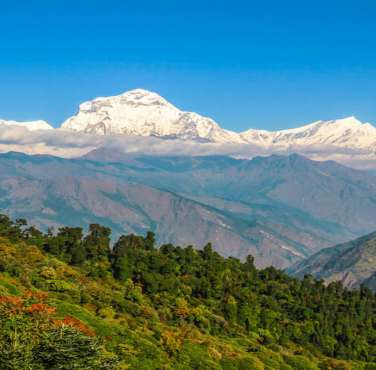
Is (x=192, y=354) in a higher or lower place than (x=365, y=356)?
higher

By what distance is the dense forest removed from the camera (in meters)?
60.4

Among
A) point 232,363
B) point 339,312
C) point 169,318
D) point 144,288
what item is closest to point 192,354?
point 232,363

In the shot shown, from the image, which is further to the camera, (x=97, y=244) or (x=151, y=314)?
(x=97, y=244)

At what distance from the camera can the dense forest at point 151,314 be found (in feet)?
198

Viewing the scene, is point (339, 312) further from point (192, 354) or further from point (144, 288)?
point (192, 354)

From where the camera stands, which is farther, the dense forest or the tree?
the tree

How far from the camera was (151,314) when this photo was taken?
119875 millimetres

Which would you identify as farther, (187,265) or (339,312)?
(339,312)

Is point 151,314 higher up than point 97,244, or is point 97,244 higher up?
point 97,244

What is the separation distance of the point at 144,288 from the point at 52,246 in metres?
30.4

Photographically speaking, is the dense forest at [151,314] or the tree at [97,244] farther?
the tree at [97,244]

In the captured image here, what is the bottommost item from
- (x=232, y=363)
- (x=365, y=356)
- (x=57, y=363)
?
(x=365, y=356)

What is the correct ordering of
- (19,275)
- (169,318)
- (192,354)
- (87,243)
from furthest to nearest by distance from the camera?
1. (87,243)
2. (169,318)
3. (19,275)
4. (192,354)

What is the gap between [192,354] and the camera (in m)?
94.9
